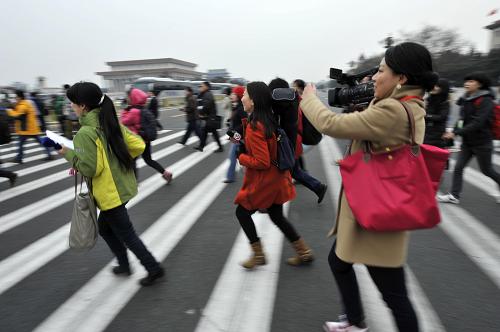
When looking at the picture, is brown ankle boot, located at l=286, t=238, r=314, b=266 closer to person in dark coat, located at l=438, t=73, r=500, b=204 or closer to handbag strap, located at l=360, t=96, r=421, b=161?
handbag strap, located at l=360, t=96, r=421, b=161

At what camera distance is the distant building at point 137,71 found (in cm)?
12300

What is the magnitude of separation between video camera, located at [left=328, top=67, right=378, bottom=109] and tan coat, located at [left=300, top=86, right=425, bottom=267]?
76 millimetres

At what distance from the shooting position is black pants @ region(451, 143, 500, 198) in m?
4.86

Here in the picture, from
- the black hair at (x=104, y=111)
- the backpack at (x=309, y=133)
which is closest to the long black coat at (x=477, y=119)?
the backpack at (x=309, y=133)

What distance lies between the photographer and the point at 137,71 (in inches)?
4872

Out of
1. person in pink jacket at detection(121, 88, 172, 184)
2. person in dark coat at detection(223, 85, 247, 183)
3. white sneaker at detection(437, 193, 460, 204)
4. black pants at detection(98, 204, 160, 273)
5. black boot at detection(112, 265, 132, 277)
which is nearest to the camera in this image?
black pants at detection(98, 204, 160, 273)

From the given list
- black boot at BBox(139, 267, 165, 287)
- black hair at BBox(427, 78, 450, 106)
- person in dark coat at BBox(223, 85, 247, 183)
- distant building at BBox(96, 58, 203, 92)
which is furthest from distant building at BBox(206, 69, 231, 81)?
black boot at BBox(139, 267, 165, 287)

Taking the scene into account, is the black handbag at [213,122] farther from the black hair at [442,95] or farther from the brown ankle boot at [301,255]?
the brown ankle boot at [301,255]

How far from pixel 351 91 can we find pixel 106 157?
198cm

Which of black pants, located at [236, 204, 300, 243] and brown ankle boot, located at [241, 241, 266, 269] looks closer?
black pants, located at [236, 204, 300, 243]

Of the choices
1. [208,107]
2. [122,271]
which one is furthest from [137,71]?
[122,271]

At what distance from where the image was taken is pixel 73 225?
291 cm

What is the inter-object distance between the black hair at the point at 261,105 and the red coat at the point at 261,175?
0.05 meters

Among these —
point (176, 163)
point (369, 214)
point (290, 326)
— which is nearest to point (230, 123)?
point (176, 163)
